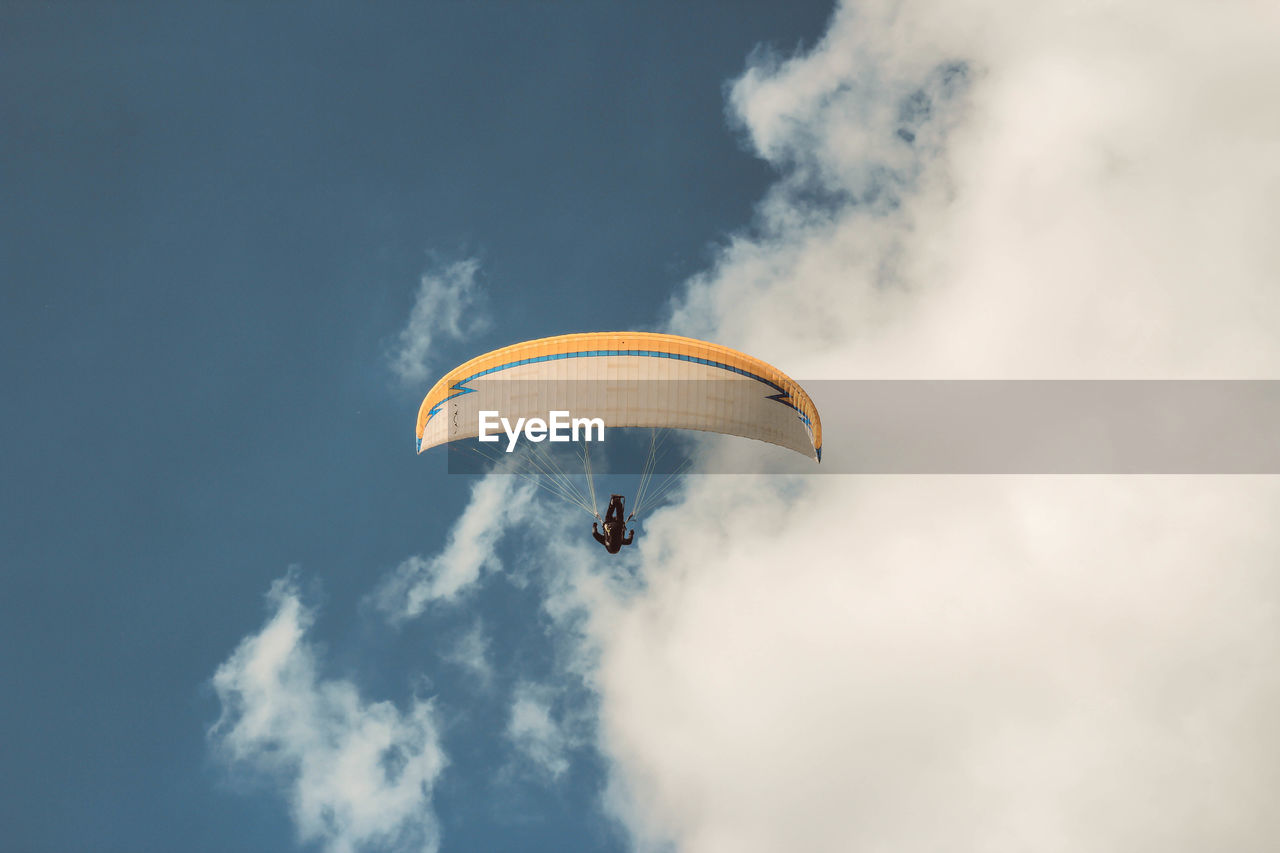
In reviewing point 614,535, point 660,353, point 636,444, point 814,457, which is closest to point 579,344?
point 660,353

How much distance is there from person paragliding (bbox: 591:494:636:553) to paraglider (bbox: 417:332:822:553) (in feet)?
13.5

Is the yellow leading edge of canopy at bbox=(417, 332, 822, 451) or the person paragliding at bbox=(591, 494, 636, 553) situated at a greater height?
the yellow leading edge of canopy at bbox=(417, 332, 822, 451)

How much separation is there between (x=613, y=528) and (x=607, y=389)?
649 centimetres

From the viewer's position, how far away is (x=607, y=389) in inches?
1201

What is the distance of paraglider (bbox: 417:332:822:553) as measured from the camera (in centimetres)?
3048

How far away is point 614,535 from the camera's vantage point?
1323 inches

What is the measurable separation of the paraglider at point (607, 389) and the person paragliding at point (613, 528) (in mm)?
4105

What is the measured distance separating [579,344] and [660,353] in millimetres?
3092

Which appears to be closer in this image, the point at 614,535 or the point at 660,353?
the point at 660,353

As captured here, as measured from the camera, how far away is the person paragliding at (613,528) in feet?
110

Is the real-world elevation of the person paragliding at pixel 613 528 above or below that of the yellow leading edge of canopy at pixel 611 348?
below

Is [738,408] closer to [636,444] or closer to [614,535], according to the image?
[636,444]

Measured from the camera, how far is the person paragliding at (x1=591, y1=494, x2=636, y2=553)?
3350cm

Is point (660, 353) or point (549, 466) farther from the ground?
point (660, 353)
